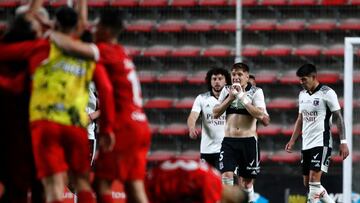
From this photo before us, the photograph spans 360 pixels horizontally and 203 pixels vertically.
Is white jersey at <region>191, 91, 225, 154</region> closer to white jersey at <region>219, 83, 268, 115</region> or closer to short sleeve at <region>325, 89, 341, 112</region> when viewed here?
white jersey at <region>219, 83, 268, 115</region>

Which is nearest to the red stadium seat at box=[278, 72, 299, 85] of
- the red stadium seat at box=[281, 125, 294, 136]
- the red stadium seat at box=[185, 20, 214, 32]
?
the red stadium seat at box=[281, 125, 294, 136]

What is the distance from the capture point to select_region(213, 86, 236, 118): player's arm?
13.4 m

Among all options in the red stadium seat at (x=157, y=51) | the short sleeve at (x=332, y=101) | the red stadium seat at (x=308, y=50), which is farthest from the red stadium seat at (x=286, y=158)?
the short sleeve at (x=332, y=101)

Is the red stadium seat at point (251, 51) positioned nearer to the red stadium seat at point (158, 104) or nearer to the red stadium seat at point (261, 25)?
the red stadium seat at point (261, 25)

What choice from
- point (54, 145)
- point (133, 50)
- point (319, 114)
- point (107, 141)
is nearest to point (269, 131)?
point (133, 50)

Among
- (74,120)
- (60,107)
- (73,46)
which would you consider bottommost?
(74,120)

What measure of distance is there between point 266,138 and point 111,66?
1149cm

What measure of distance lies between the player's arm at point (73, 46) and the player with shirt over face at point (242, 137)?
17.7 feet

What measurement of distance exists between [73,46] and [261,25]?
42.3ft

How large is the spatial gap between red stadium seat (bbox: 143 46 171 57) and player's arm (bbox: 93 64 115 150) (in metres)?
12.3

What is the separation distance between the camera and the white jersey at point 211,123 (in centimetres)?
1491

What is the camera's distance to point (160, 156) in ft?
65.1

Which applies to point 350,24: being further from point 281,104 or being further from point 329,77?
point 281,104

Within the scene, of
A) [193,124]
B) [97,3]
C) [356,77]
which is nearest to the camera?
[193,124]
